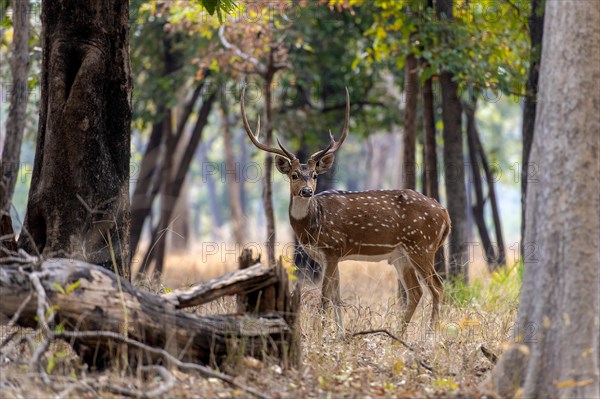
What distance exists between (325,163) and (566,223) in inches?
199

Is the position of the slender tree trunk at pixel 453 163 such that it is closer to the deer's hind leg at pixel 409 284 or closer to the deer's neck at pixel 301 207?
the deer's hind leg at pixel 409 284

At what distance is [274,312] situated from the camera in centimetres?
638

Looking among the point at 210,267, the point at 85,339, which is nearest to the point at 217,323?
the point at 85,339

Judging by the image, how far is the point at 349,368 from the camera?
266 inches

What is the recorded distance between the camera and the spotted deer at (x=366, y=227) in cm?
1002

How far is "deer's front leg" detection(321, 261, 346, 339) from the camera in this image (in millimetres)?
8117

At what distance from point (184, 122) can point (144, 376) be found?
43.5 feet

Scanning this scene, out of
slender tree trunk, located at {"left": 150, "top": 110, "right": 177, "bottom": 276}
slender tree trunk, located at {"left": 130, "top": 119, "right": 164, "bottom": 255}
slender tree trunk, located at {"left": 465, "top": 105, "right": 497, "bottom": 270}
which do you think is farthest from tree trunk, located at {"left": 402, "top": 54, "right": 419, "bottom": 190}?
slender tree trunk, located at {"left": 150, "top": 110, "right": 177, "bottom": 276}

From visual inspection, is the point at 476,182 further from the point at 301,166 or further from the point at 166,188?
the point at 301,166

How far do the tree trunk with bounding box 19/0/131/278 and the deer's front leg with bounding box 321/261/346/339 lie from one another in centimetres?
189

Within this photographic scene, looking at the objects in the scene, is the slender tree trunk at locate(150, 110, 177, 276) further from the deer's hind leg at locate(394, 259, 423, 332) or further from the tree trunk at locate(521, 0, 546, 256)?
the deer's hind leg at locate(394, 259, 423, 332)

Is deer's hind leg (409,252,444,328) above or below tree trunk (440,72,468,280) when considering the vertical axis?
below

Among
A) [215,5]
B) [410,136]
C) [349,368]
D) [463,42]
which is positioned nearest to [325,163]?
[410,136]

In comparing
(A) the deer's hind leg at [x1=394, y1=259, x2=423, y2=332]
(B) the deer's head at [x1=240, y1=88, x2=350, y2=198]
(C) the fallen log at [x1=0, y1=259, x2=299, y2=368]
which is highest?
(B) the deer's head at [x1=240, y1=88, x2=350, y2=198]
